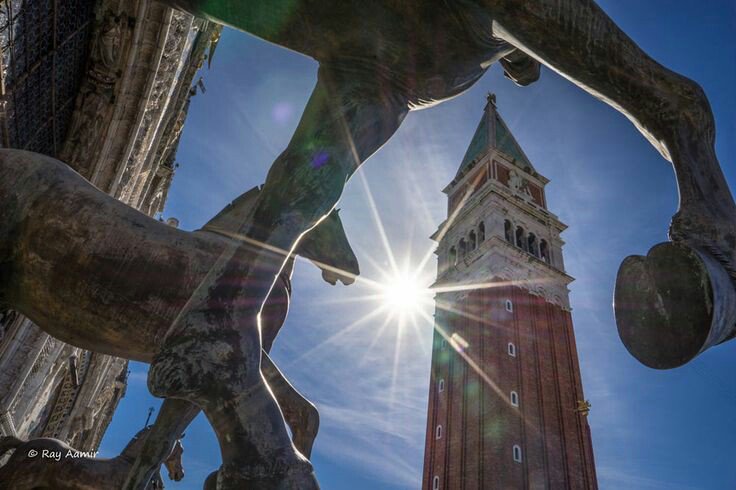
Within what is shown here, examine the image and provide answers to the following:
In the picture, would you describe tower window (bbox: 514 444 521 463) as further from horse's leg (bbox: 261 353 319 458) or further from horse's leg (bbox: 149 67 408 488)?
horse's leg (bbox: 149 67 408 488)

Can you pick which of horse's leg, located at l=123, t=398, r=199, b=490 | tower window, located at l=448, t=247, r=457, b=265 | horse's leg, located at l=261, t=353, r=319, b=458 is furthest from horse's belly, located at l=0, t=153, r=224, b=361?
tower window, located at l=448, t=247, r=457, b=265

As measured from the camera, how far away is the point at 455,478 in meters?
30.5

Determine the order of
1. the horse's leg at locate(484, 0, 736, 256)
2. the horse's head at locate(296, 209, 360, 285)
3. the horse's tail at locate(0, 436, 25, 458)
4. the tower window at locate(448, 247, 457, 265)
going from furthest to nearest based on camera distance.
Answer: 1. the tower window at locate(448, 247, 457, 265)
2. the horse's tail at locate(0, 436, 25, 458)
3. the horse's head at locate(296, 209, 360, 285)
4. the horse's leg at locate(484, 0, 736, 256)

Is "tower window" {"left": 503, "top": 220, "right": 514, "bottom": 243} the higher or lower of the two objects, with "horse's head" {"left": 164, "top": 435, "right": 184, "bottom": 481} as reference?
higher

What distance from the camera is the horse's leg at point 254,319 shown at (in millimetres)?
1146

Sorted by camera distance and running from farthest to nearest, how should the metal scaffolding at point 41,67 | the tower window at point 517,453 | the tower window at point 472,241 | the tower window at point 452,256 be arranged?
1. the tower window at point 452,256
2. the tower window at point 472,241
3. the tower window at point 517,453
4. the metal scaffolding at point 41,67

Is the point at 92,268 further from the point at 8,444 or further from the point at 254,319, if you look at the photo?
the point at 8,444

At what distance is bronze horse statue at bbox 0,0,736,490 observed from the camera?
1175 mm

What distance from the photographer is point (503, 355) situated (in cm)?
3288

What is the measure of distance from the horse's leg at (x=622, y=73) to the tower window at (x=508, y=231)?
35.3 meters

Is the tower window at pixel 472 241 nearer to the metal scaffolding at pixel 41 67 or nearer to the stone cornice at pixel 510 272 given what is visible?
the stone cornice at pixel 510 272

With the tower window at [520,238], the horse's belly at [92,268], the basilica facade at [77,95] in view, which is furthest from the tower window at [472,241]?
the horse's belly at [92,268]

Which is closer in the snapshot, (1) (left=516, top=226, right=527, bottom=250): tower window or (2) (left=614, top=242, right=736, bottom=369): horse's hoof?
(2) (left=614, top=242, right=736, bottom=369): horse's hoof

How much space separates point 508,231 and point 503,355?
356 inches
